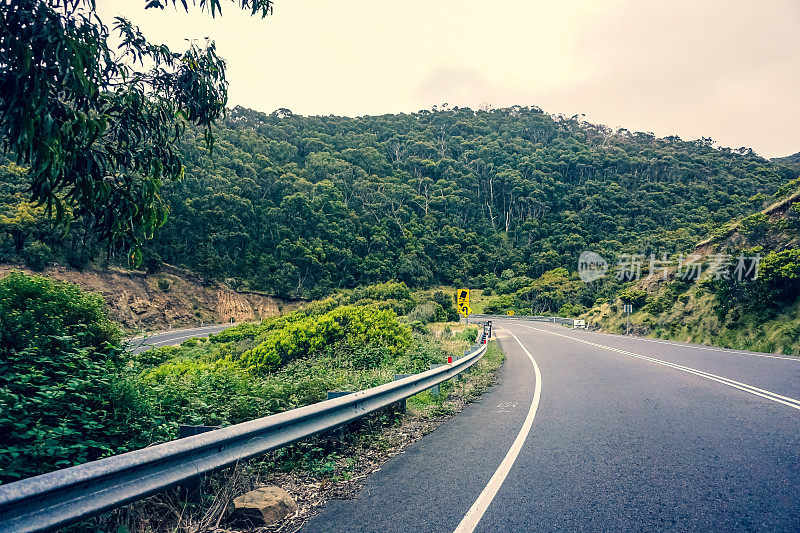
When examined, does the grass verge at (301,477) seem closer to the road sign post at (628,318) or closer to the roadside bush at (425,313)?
the roadside bush at (425,313)

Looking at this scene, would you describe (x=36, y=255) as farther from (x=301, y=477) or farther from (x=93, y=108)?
(x=301, y=477)

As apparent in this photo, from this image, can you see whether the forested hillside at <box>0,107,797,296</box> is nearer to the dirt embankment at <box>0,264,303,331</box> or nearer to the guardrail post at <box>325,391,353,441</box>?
the dirt embankment at <box>0,264,303,331</box>

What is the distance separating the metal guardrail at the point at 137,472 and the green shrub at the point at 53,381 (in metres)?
0.78

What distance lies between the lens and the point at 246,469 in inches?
151

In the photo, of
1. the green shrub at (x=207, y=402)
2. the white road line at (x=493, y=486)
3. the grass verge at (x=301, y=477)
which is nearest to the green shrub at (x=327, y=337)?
the grass verge at (x=301, y=477)

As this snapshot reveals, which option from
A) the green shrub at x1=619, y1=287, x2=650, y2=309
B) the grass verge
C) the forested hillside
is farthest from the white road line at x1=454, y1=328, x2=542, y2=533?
the forested hillside

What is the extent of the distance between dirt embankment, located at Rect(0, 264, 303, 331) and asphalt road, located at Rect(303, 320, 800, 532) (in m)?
36.3

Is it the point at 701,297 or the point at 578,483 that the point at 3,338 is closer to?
the point at 578,483

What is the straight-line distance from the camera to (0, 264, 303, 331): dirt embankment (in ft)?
133

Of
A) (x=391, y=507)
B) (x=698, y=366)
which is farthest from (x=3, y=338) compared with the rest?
(x=698, y=366)

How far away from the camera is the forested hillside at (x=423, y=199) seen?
202ft

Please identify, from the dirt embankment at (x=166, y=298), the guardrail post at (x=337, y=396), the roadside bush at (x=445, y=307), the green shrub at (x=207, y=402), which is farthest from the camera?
the dirt embankment at (x=166, y=298)

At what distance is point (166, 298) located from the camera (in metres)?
47.7

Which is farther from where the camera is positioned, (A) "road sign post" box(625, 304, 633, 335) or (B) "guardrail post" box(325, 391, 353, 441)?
(A) "road sign post" box(625, 304, 633, 335)
